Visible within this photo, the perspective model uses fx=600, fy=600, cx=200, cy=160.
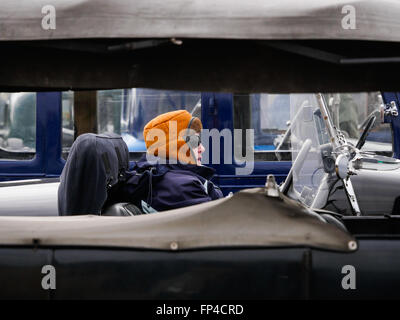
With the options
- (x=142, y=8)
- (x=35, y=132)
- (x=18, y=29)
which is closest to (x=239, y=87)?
(x=142, y=8)

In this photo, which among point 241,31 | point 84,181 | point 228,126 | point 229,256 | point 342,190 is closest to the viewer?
point 241,31

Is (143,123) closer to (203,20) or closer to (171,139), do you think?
(171,139)

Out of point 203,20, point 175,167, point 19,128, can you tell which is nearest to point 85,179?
point 175,167

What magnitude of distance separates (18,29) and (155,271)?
733 millimetres

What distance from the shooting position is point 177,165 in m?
2.67

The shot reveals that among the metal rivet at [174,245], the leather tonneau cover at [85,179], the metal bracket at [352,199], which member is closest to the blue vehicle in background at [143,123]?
the metal bracket at [352,199]

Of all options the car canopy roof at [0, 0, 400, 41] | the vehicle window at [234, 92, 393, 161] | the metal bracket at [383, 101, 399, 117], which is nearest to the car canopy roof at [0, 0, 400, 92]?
the car canopy roof at [0, 0, 400, 41]

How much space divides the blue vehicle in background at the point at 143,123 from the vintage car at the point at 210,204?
3.00m

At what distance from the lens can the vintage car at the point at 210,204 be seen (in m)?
1.52

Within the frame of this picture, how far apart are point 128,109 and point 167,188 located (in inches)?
107

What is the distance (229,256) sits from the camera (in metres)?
1.63

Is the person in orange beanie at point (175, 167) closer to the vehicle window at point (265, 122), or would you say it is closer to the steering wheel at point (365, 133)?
the steering wheel at point (365, 133)

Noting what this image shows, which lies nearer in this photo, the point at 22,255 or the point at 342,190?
the point at 22,255
